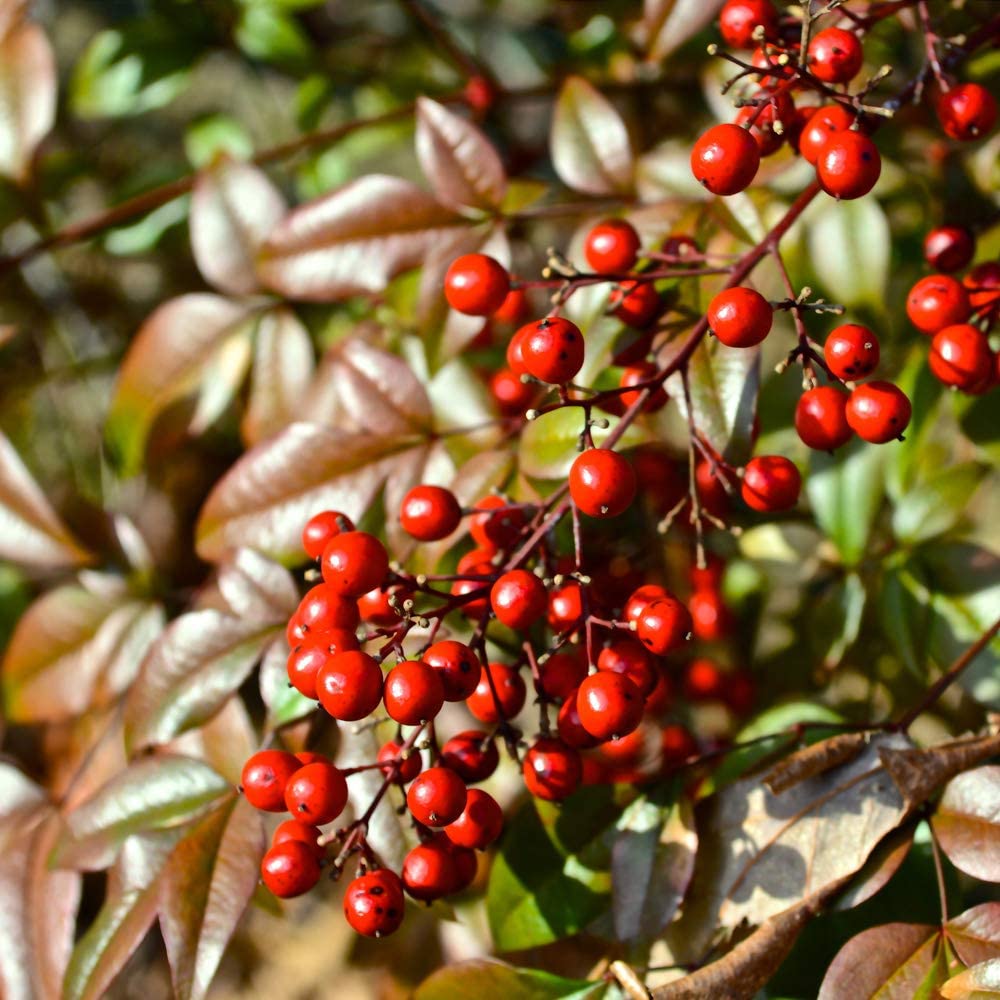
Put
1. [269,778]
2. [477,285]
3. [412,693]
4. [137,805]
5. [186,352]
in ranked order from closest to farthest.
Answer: [412,693]
[269,778]
[477,285]
[137,805]
[186,352]

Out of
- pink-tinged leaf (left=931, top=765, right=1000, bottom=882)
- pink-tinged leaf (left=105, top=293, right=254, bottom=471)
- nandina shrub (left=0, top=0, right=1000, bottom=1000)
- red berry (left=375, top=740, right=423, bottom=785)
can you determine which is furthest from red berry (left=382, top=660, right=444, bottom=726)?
pink-tinged leaf (left=105, top=293, right=254, bottom=471)

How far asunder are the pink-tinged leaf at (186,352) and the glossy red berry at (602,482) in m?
0.79

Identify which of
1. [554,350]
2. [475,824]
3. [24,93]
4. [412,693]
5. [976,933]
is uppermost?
[24,93]

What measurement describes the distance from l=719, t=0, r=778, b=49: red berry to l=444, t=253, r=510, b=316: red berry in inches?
14.5

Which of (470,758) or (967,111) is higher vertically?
(967,111)

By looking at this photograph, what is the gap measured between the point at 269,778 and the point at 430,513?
0.98 feet

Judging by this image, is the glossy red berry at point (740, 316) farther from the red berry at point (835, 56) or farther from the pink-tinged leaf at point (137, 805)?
the pink-tinged leaf at point (137, 805)

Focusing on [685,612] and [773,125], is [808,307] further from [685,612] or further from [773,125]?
[685,612]

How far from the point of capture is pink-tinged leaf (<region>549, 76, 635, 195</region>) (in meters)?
1.37

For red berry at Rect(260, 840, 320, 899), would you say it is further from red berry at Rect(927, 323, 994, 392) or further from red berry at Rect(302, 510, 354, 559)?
red berry at Rect(927, 323, 994, 392)

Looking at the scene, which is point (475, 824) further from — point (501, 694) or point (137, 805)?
point (137, 805)

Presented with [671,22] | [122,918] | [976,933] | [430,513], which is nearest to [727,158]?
[430,513]

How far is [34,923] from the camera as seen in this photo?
1.26 meters

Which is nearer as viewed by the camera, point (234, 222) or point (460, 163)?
point (460, 163)
